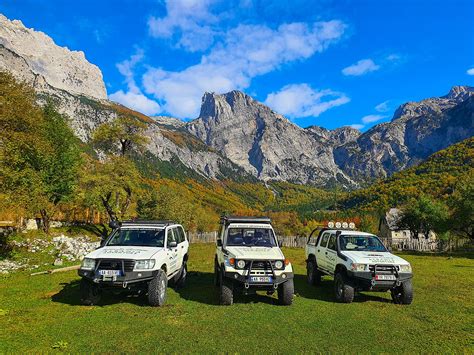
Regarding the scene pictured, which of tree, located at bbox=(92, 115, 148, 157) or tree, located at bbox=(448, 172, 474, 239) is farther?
tree, located at bbox=(448, 172, 474, 239)

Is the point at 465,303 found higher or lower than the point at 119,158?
lower

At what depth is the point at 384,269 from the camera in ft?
Result: 32.4

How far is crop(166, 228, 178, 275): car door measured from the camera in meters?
10.4

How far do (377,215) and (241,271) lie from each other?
370 ft

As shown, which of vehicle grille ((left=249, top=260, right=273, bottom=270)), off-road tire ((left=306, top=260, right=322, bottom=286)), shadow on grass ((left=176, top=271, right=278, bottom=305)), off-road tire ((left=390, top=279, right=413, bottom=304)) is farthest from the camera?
off-road tire ((left=306, top=260, right=322, bottom=286))

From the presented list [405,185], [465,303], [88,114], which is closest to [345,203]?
[405,185]

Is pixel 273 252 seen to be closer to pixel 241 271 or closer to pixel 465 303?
pixel 241 271

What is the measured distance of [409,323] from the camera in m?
8.36

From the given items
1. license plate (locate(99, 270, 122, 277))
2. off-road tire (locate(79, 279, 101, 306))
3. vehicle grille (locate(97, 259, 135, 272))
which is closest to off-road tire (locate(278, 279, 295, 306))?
vehicle grille (locate(97, 259, 135, 272))

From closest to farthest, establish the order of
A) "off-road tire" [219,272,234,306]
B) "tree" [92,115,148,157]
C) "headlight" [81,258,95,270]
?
"headlight" [81,258,95,270]
"off-road tire" [219,272,234,306]
"tree" [92,115,148,157]

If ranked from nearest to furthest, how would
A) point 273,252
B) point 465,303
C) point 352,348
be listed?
point 352,348
point 273,252
point 465,303

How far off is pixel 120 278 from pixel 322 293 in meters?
7.02

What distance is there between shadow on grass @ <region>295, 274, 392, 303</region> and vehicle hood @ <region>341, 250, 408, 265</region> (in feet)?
4.83

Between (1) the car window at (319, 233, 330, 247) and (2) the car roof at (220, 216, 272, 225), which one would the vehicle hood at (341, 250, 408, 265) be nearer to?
(1) the car window at (319, 233, 330, 247)
